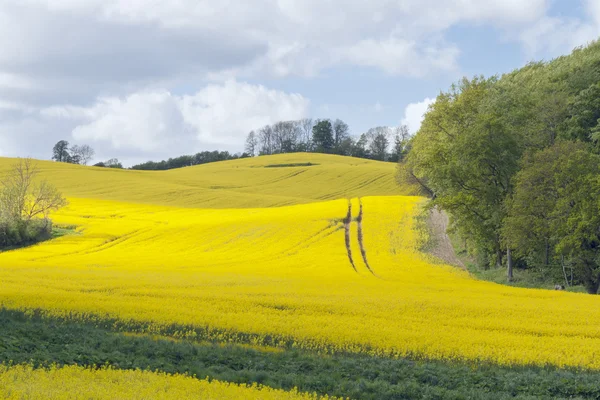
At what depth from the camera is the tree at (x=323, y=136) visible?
15725 cm

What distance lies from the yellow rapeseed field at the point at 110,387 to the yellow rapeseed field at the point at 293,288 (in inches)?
200

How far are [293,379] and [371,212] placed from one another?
44378 mm

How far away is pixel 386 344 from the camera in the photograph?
14.2 meters

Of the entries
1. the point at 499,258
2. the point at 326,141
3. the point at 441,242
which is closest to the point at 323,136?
the point at 326,141

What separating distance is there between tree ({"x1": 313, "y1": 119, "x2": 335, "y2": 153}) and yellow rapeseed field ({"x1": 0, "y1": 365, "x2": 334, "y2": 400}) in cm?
14754

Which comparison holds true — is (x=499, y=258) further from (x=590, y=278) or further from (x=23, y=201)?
(x=23, y=201)

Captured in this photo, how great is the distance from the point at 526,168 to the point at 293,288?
1727 cm

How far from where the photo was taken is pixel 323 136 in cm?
15738

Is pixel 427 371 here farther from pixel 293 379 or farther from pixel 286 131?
pixel 286 131

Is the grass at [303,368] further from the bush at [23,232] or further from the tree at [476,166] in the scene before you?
the bush at [23,232]

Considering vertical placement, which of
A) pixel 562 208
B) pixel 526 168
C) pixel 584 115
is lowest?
pixel 562 208

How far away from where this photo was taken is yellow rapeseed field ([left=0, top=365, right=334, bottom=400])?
25.1 feet

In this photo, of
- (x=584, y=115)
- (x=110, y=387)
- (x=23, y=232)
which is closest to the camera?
(x=110, y=387)

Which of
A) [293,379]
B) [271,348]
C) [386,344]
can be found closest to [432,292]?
[386,344]
